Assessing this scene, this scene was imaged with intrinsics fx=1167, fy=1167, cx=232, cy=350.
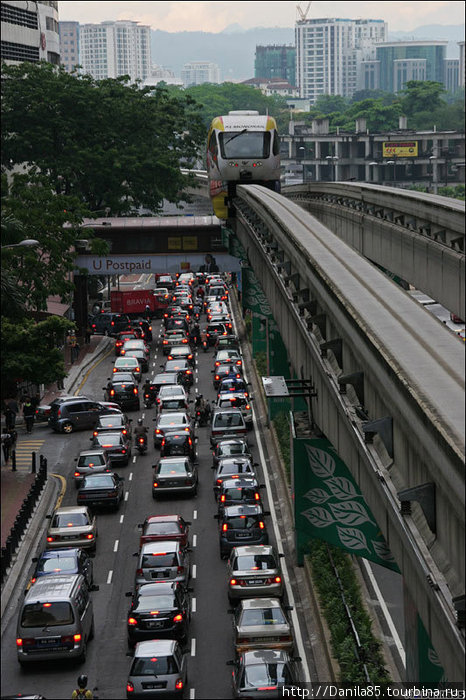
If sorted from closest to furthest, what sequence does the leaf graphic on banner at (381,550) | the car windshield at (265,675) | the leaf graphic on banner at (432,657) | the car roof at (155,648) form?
the leaf graphic on banner at (432,657) < the leaf graphic on banner at (381,550) < the car windshield at (265,675) < the car roof at (155,648)

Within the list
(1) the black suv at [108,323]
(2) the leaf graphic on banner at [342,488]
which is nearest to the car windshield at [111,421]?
(2) the leaf graphic on banner at [342,488]

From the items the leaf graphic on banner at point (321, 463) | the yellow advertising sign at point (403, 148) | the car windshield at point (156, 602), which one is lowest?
the car windshield at point (156, 602)

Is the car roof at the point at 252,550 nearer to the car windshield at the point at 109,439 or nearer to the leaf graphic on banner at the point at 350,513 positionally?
the leaf graphic on banner at the point at 350,513

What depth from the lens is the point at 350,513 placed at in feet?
78.3

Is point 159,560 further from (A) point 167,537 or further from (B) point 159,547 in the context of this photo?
(A) point 167,537

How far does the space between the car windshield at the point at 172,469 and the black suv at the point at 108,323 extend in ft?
114

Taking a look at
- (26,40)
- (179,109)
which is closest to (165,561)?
(179,109)

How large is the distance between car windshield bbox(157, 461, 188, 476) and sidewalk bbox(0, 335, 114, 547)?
476 centimetres

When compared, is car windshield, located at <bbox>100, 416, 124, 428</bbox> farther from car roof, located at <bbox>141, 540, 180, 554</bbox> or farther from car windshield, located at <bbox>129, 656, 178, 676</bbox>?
car windshield, located at <bbox>129, 656, 178, 676</bbox>

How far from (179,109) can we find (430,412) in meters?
86.8

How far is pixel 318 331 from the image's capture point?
24109 millimetres

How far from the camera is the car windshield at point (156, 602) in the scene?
27703mm

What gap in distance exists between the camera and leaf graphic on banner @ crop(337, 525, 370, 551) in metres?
22.7

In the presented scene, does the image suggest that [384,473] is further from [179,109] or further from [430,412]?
[179,109]
